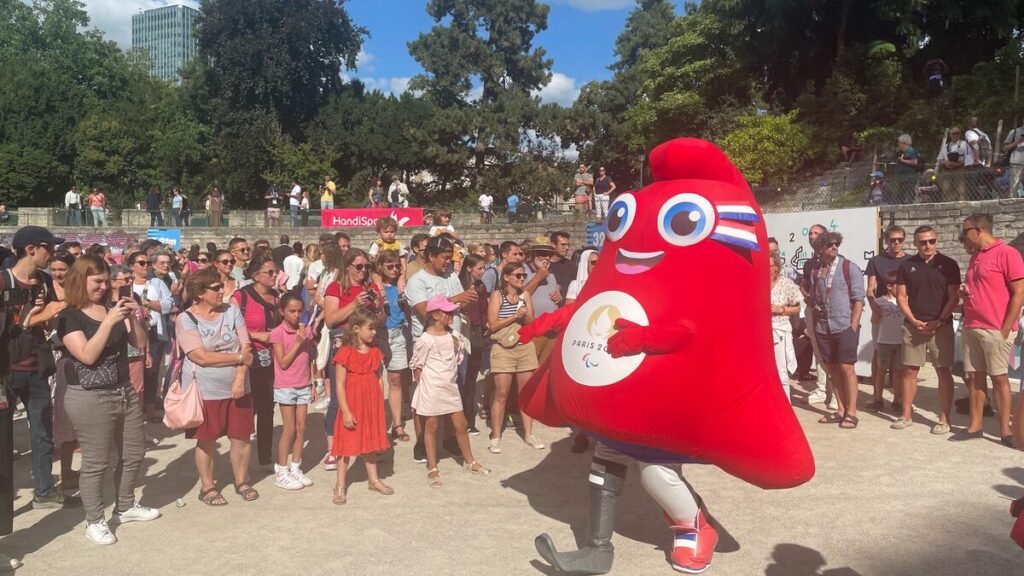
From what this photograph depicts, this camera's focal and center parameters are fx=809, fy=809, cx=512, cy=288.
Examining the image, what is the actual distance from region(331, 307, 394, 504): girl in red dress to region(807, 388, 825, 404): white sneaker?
16.6 ft

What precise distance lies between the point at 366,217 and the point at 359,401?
856 inches

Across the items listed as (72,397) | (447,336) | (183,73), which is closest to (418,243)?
(447,336)

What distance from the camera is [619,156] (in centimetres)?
3872

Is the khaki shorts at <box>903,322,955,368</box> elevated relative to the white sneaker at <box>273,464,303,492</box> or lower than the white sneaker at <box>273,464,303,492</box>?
elevated

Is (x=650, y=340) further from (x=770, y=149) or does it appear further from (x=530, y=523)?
(x=770, y=149)

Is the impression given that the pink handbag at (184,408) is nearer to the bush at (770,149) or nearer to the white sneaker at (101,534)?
the white sneaker at (101,534)

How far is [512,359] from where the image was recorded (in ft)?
23.0

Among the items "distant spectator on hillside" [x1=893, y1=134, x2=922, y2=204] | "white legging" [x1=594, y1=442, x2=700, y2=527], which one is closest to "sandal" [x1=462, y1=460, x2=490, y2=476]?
"white legging" [x1=594, y1=442, x2=700, y2=527]

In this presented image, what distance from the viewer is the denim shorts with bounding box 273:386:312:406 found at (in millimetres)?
6242

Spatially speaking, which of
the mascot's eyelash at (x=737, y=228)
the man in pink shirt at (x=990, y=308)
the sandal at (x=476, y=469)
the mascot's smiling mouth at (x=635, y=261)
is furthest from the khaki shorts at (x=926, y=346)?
the mascot's smiling mouth at (x=635, y=261)

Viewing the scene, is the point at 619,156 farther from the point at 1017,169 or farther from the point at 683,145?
the point at 683,145

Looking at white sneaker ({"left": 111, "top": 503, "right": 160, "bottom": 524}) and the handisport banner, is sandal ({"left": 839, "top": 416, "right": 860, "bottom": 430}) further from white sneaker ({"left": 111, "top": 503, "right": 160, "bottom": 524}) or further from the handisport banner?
the handisport banner

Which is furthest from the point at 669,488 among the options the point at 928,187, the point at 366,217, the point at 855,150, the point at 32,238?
the point at 366,217

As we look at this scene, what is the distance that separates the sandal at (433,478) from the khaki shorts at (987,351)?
183 inches
